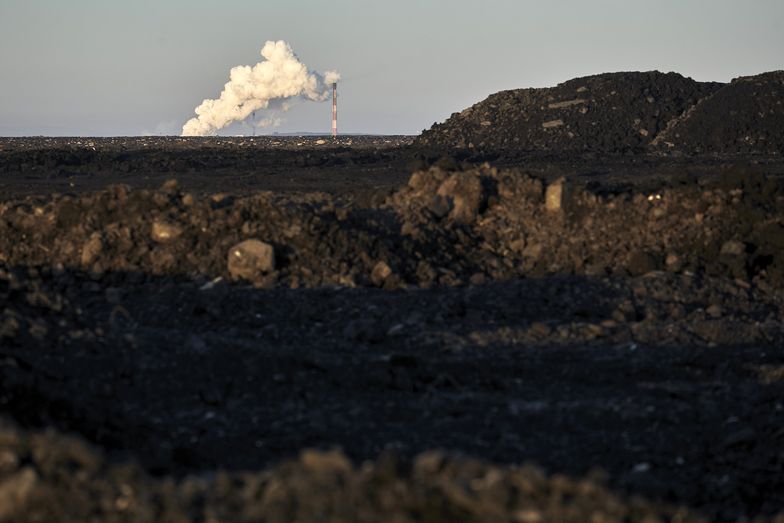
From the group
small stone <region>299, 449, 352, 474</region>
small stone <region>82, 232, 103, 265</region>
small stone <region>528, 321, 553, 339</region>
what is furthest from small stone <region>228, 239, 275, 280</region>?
small stone <region>299, 449, 352, 474</region>

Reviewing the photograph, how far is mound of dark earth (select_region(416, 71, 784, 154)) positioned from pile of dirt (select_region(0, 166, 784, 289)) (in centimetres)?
2450

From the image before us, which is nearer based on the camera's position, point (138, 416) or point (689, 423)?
point (138, 416)

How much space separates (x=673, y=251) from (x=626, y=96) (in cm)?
3393

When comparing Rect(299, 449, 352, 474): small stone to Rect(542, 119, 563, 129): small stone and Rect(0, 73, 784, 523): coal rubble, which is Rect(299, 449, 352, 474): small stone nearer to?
Rect(0, 73, 784, 523): coal rubble

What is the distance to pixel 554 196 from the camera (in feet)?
60.0

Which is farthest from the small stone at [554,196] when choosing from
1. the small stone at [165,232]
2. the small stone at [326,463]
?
the small stone at [326,463]

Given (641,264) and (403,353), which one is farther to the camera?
(641,264)

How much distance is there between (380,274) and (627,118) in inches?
1339

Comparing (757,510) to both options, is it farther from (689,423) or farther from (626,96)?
(626,96)

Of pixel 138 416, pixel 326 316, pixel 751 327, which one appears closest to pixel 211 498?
pixel 138 416

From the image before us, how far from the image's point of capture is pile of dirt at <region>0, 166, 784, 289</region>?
52.3 feet

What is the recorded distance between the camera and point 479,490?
5.85 meters

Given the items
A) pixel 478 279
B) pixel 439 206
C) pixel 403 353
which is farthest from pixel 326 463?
pixel 439 206

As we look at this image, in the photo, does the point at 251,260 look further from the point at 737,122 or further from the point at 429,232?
the point at 737,122
